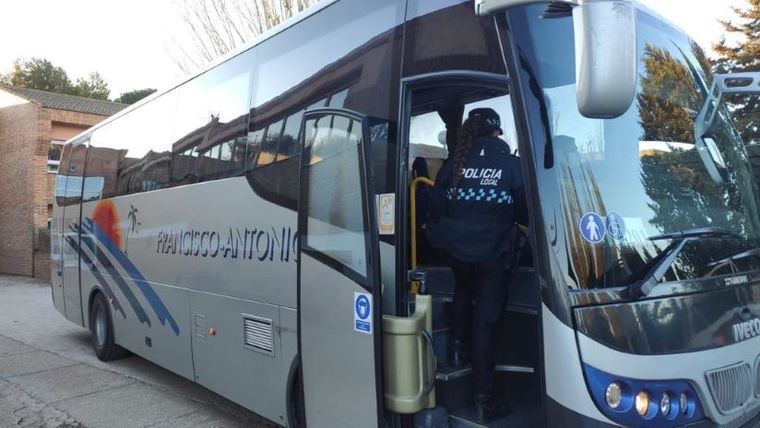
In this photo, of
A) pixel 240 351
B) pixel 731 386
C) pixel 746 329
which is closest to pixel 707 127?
pixel 746 329


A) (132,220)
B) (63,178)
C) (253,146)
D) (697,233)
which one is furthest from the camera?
(63,178)

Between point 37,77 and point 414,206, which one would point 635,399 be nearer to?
point 414,206

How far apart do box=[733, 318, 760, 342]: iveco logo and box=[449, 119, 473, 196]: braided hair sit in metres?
1.61

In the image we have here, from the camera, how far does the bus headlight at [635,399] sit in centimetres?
250

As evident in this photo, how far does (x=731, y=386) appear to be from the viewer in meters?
2.77

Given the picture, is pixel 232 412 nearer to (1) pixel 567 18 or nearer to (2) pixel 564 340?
(2) pixel 564 340

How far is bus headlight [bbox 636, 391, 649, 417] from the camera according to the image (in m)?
2.51

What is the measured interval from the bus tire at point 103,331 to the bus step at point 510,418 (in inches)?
237

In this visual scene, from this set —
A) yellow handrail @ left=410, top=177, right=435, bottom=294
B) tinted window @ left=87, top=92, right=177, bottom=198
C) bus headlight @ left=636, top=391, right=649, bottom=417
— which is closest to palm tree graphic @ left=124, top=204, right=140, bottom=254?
tinted window @ left=87, top=92, right=177, bottom=198

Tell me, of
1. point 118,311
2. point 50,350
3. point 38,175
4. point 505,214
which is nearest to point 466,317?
point 505,214

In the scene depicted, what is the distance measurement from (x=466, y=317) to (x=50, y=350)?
313 inches

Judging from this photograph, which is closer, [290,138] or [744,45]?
[290,138]

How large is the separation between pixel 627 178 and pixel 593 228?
1.21ft

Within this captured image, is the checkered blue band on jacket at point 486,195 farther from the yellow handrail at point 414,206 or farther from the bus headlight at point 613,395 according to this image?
the bus headlight at point 613,395
